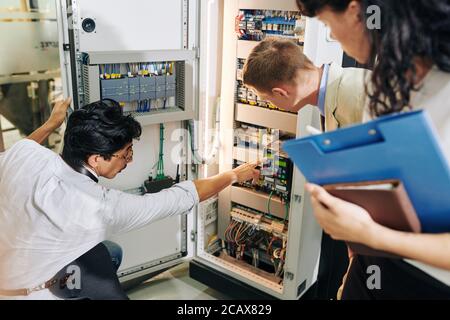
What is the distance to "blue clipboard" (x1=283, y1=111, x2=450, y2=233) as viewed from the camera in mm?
792

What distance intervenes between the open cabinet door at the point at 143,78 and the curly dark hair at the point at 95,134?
1.25 feet

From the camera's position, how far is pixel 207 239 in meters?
2.79

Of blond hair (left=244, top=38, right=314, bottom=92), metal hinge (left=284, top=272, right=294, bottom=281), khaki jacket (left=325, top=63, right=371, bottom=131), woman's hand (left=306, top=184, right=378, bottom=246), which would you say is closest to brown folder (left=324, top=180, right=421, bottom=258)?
woman's hand (left=306, top=184, right=378, bottom=246)

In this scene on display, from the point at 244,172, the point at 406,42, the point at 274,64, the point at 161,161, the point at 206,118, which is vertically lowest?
the point at 161,161

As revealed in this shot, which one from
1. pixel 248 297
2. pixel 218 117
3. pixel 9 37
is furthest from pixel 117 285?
pixel 9 37

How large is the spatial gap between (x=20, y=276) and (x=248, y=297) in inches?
51.8

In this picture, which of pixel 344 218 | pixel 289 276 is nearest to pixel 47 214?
pixel 344 218

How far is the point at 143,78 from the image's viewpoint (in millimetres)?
2182

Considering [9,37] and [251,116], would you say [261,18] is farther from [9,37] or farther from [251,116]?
[9,37]

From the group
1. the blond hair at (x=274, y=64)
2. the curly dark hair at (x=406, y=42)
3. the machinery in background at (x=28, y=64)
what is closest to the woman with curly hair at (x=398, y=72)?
the curly dark hair at (x=406, y=42)

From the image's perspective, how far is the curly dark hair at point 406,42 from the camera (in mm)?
831

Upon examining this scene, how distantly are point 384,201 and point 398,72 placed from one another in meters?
0.27

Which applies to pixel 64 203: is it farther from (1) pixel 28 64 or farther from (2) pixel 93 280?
(1) pixel 28 64

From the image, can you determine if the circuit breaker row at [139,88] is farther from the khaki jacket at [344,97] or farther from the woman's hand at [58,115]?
the khaki jacket at [344,97]
